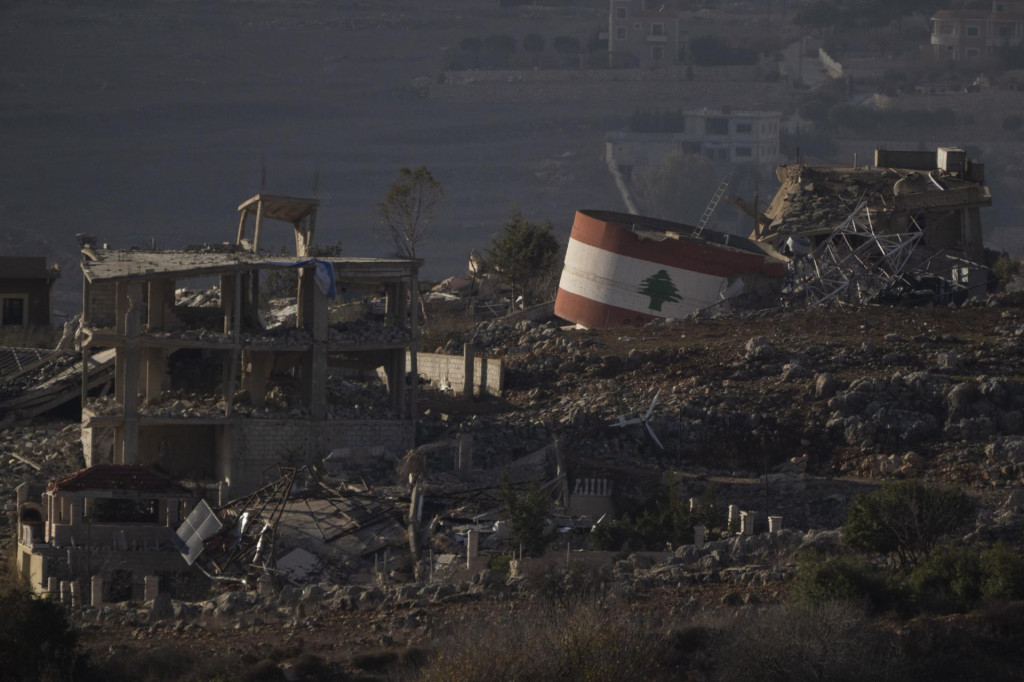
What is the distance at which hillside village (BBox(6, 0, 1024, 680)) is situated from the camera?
1959 centimetres

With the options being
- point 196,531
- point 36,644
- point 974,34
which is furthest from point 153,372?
point 974,34

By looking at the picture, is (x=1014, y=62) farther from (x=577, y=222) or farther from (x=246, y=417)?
(x=246, y=417)

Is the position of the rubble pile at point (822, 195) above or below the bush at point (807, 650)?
above

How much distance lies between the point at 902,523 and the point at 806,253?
20127mm

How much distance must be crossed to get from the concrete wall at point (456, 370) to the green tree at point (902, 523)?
A: 1171cm

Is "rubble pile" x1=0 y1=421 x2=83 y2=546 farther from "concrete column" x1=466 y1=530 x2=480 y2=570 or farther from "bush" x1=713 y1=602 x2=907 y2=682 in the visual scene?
"bush" x1=713 y1=602 x2=907 y2=682

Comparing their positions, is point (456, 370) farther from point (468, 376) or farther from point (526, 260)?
point (526, 260)

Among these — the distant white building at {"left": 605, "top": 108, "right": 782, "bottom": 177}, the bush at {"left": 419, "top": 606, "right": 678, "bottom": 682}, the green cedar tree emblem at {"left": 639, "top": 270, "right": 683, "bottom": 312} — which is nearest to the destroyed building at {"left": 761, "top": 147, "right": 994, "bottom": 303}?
the green cedar tree emblem at {"left": 639, "top": 270, "right": 683, "bottom": 312}

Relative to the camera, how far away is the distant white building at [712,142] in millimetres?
145625

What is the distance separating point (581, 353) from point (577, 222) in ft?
31.9

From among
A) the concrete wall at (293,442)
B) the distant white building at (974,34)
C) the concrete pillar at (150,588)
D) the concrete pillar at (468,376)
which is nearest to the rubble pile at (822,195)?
the concrete pillar at (468,376)

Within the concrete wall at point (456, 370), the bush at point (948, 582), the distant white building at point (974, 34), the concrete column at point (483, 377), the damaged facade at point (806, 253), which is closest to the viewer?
the bush at point (948, 582)

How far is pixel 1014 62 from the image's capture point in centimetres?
17212

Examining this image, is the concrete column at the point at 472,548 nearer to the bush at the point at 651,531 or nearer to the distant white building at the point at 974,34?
the bush at the point at 651,531
